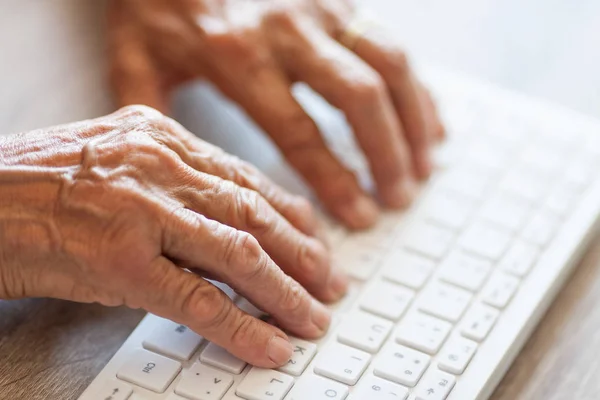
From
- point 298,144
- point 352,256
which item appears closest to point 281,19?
point 298,144

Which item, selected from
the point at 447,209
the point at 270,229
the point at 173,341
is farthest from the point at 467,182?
the point at 173,341

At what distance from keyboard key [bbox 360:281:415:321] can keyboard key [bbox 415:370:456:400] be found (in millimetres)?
65

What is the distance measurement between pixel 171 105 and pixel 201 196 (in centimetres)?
32

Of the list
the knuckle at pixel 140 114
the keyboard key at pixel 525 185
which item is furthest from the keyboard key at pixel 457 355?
the knuckle at pixel 140 114

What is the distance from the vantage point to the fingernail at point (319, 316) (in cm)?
66

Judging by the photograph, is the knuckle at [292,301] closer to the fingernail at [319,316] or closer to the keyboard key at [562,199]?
the fingernail at [319,316]

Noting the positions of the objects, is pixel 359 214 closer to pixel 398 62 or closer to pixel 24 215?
pixel 398 62

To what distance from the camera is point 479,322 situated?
2.20 ft

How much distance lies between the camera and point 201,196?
0.65 metres

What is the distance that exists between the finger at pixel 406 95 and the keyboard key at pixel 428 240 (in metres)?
0.09

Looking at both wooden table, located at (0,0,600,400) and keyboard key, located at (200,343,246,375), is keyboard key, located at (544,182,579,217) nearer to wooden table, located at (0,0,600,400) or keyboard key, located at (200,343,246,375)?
wooden table, located at (0,0,600,400)

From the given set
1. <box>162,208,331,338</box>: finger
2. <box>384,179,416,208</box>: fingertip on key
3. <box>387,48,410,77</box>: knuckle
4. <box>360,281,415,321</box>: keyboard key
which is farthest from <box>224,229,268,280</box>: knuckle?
<box>387,48,410,77</box>: knuckle

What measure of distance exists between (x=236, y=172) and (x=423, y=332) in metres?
0.21

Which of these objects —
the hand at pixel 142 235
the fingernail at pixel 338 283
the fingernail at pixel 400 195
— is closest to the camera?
the hand at pixel 142 235
